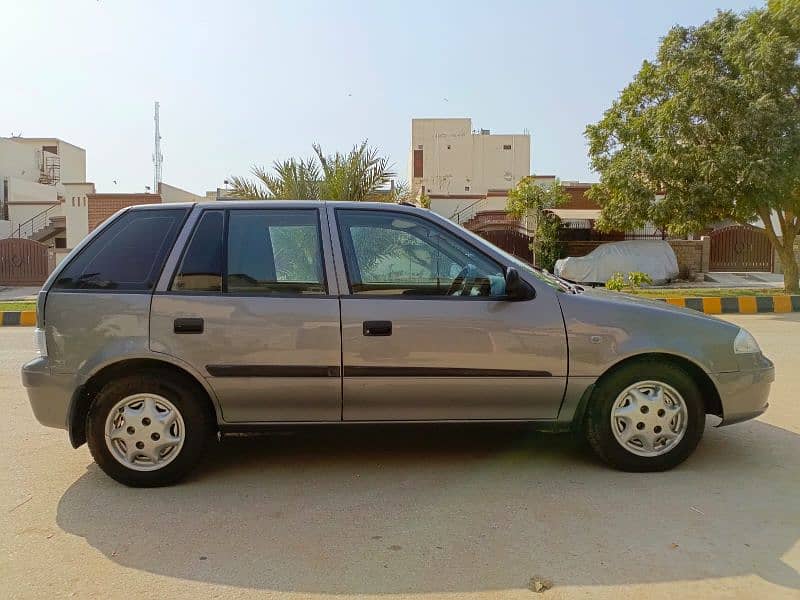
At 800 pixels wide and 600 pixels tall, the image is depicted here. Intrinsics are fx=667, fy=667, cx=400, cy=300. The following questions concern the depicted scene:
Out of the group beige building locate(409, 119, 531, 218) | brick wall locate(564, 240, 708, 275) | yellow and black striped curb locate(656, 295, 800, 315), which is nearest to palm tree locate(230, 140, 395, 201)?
yellow and black striped curb locate(656, 295, 800, 315)

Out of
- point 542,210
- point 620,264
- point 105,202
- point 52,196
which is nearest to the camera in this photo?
point 620,264

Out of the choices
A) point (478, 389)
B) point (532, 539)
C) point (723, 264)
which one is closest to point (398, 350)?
point (478, 389)

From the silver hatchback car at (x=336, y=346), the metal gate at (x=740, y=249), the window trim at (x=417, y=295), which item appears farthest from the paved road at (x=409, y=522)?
the metal gate at (x=740, y=249)

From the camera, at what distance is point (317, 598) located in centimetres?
271

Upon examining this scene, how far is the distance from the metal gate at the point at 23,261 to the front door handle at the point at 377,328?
992 inches

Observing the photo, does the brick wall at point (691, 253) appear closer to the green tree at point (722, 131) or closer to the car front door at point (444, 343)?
the green tree at point (722, 131)

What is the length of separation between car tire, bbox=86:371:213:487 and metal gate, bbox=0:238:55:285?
80.3 feet

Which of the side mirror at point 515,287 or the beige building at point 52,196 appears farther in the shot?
→ the beige building at point 52,196

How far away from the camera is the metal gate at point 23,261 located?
25438 mm

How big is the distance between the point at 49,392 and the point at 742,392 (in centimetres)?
412

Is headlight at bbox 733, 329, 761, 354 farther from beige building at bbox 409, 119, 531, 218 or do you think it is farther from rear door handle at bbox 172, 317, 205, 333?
beige building at bbox 409, 119, 531, 218

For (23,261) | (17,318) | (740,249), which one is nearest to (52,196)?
(23,261)

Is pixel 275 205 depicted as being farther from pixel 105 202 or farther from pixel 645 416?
pixel 105 202

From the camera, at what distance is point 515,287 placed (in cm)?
386
